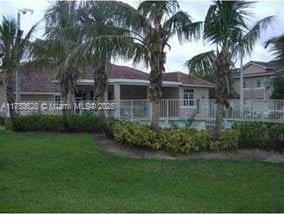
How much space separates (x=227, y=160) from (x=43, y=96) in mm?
24222

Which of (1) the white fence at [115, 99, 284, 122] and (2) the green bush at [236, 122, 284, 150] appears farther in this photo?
(1) the white fence at [115, 99, 284, 122]

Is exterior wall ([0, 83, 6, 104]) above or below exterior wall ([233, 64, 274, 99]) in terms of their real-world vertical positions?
below

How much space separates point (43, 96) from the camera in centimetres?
3662

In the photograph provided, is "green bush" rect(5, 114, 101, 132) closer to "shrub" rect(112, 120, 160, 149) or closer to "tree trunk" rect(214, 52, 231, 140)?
"shrub" rect(112, 120, 160, 149)

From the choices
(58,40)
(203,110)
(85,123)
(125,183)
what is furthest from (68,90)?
(125,183)

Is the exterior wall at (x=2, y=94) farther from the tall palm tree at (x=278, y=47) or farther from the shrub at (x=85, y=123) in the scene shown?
the tall palm tree at (x=278, y=47)

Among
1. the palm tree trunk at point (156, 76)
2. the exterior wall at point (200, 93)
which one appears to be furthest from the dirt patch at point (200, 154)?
the exterior wall at point (200, 93)

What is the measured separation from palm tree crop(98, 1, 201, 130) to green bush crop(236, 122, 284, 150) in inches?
106

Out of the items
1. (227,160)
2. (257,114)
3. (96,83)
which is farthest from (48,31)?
(257,114)

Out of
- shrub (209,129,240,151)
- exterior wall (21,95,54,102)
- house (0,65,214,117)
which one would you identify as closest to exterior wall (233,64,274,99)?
house (0,65,214,117)

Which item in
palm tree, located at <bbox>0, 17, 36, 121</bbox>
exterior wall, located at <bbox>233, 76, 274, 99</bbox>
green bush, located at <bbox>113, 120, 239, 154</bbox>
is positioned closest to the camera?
green bush, located at <bbox>113, 120, 239, 154</bbox>

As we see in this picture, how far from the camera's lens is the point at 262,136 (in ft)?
51.5

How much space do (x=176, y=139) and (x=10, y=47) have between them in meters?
10.5

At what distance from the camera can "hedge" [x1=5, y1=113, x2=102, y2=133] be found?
2127cm
